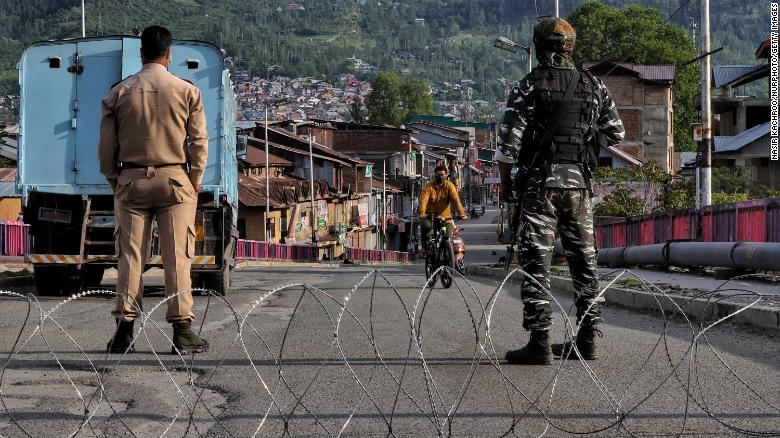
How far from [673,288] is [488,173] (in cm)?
16340

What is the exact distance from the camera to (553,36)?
7.19 metres

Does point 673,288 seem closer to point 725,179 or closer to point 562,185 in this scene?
point 562,185

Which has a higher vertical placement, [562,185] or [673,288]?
[562,185]

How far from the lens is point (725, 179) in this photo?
4266cm

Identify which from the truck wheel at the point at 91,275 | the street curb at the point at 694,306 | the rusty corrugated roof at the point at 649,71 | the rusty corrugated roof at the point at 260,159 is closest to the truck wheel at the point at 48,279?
the truck wheel at the point at 91,275

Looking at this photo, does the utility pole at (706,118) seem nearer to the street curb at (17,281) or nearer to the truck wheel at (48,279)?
the street curb at (17,281)

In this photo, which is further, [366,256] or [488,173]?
[488,173]

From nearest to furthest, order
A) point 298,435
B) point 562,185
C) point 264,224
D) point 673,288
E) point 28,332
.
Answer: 1. point 298,435
2. point 562,185
3. point 28,332
4. point 673,288
5. point 264,224

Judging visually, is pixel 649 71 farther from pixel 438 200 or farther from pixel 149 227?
pixel 149 227

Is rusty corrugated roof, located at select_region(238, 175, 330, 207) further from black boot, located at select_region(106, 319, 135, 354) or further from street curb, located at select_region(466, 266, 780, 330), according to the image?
black boot, located at select_region(106, 319, 135, 354)

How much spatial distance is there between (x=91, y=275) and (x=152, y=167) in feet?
25.8

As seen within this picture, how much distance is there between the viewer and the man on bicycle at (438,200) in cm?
1598

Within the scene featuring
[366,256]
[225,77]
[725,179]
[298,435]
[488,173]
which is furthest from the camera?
[488,173]

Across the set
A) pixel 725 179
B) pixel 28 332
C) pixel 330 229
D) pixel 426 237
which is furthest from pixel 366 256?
pixel 28 332
